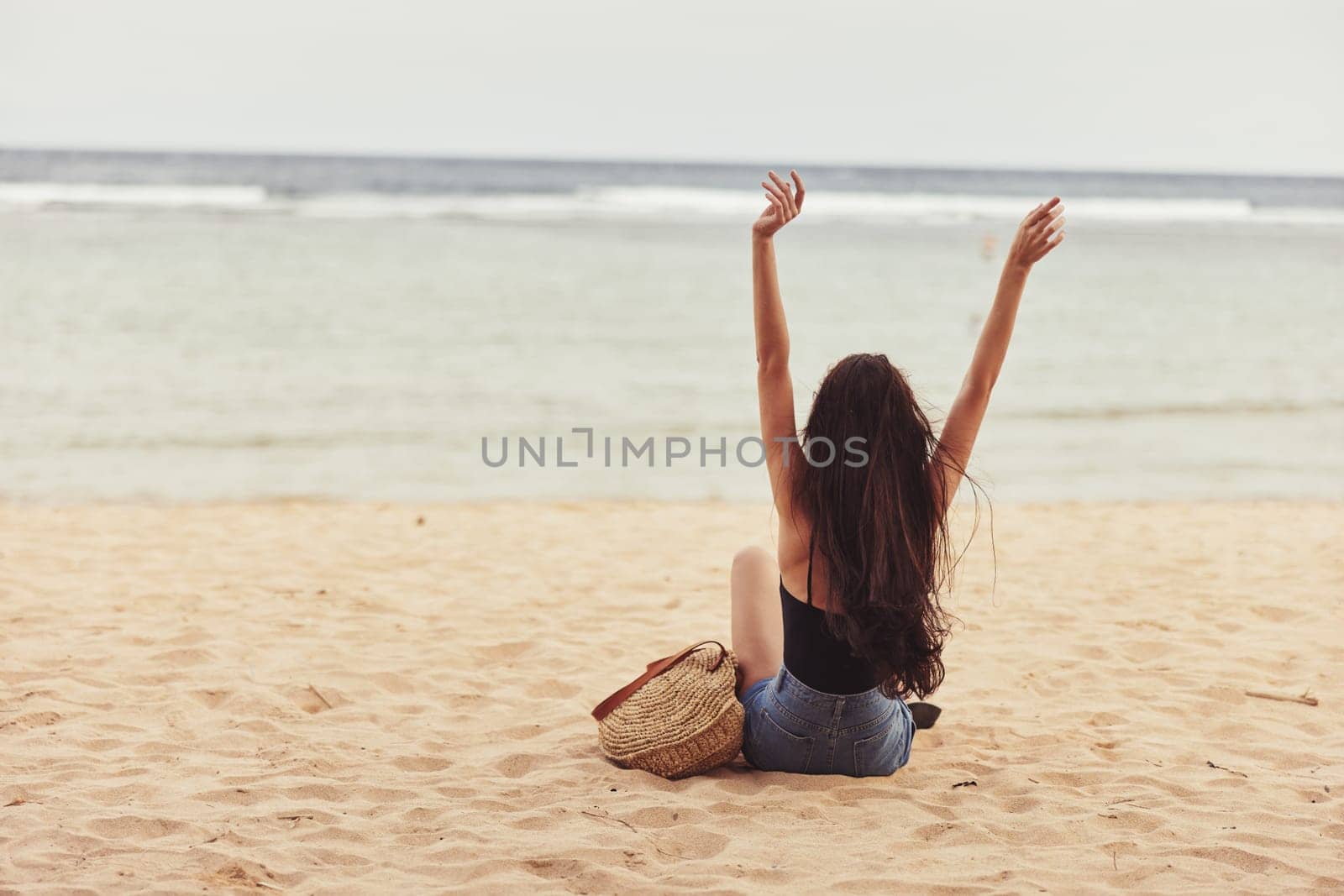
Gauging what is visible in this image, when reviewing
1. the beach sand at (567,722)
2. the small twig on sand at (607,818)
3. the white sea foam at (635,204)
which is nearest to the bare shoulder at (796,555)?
the beach sand at (567,722)

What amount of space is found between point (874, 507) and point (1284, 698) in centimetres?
229

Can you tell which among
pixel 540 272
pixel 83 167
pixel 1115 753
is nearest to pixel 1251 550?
pixel 1115 753

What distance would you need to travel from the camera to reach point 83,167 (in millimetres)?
43250

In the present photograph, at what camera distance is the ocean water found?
28.7 ft

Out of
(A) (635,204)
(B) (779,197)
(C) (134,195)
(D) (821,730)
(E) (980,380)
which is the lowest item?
(D) (821,730)

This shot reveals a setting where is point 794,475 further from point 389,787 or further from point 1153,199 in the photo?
point 1153,199

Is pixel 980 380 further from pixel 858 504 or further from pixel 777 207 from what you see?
pixel 777 207

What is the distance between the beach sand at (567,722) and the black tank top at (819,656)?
1.20 ft

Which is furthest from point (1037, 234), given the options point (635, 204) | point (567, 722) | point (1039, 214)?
point (635, 204)

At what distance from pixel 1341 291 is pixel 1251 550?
1581cm

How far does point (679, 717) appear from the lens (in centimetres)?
328

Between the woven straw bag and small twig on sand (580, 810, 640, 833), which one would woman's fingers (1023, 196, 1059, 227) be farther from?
small twig on sand (580, 810, 640, 833)

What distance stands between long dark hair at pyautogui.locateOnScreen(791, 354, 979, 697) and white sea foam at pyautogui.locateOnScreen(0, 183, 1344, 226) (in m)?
29.1

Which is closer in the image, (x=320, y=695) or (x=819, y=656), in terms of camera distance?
(x=819, y=656)
